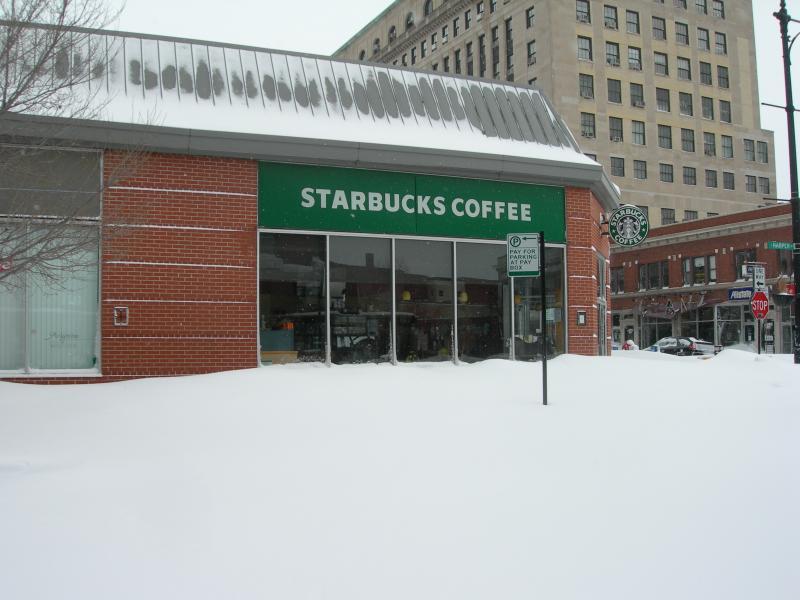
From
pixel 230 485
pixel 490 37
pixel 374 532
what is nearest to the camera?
pixel 374 532

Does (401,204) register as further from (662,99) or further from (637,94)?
(662,99)

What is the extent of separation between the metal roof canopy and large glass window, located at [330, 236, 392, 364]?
146cm

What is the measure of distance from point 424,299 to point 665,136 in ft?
176

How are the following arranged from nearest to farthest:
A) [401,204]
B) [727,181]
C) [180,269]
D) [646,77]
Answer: [180,269], [401,204], [646,77], [727,181]

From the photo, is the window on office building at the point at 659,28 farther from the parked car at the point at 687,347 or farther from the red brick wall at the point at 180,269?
the red brick wall at the point at 180,269

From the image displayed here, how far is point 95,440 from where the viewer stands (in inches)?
294

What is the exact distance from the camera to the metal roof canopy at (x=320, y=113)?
1175 cm

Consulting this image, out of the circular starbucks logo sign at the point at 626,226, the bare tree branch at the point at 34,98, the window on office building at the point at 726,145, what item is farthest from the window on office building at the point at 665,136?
→ the bare tree branch at the point at 34,98

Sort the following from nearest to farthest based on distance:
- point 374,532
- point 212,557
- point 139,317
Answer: point 212,557
point 374,532
point 139,317

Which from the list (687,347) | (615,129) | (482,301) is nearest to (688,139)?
(615,129)

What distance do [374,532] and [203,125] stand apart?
8.29m

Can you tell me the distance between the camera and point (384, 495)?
611 centimetres

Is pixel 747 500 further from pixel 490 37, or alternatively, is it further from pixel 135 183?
pixel 490 37

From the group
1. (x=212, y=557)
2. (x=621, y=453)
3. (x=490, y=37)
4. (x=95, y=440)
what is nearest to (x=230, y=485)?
(x=212, y=557)
